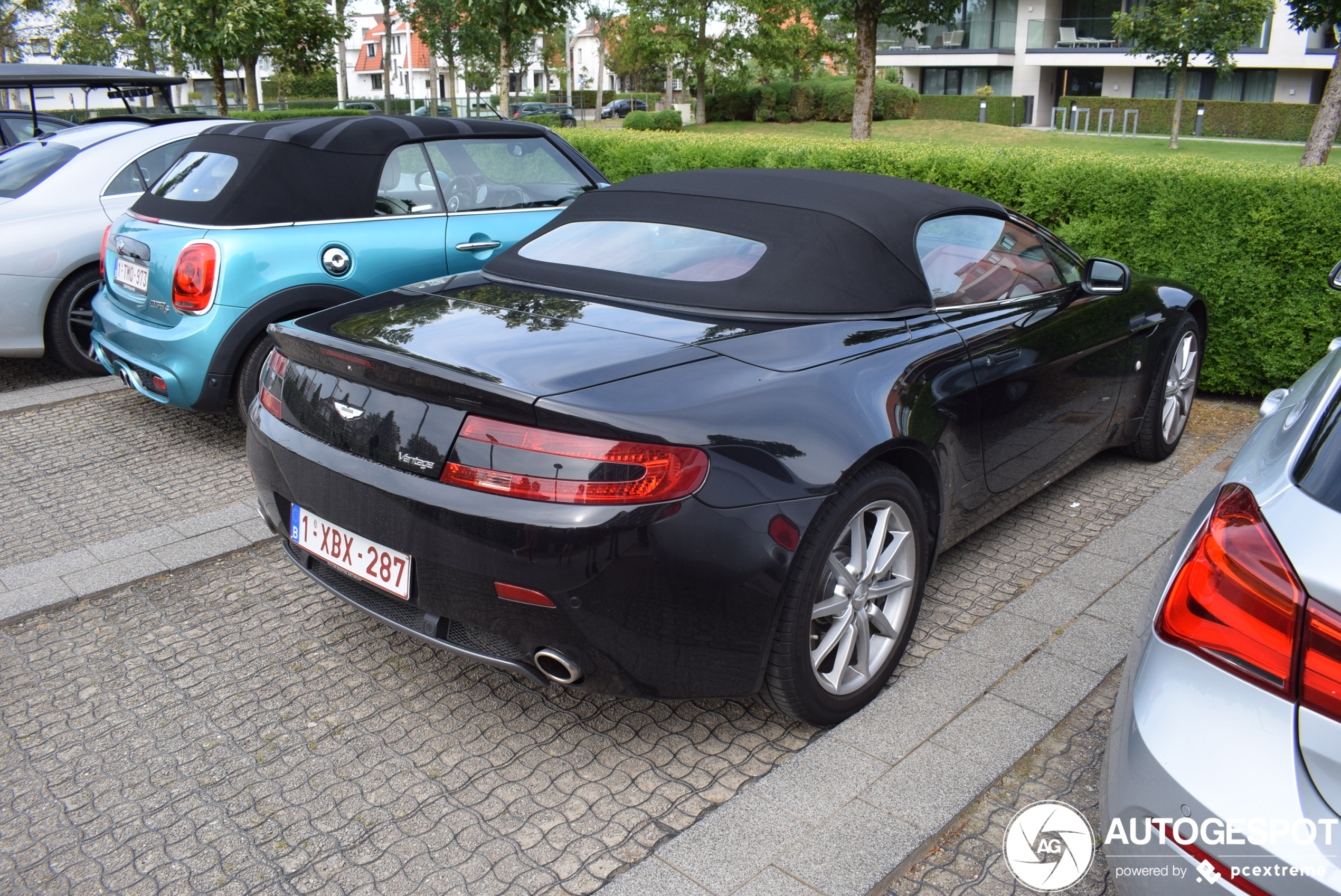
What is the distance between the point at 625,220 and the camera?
382 centimetres

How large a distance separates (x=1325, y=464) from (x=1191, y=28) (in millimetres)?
39236

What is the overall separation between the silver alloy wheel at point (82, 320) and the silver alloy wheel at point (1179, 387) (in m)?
6.62

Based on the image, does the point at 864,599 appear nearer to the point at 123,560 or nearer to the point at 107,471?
the point at 123,560

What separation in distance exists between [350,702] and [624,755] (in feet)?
3.01

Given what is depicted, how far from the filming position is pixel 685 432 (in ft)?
8.16

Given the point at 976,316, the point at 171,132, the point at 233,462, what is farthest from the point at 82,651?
the point at 171,132

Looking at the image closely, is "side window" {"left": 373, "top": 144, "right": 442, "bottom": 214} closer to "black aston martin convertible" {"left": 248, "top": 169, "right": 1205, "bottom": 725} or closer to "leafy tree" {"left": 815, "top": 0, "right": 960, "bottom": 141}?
"black aston martin convertible" {"left": 248, "top": 169, "right": 1205, "bottom": 725}

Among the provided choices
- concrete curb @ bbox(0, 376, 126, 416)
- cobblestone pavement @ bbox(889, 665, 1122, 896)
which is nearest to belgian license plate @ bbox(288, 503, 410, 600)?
cobblestone pavement @ bbox(889, 665, 1122, 896)

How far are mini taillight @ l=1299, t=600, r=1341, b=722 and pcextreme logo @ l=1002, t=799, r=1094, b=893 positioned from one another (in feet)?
3.44

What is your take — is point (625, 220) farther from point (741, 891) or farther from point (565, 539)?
point (741, 891)

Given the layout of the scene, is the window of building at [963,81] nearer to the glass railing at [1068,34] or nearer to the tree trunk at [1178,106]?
the glass railing at [1068,34]

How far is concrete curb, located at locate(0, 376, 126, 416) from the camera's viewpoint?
6.46m

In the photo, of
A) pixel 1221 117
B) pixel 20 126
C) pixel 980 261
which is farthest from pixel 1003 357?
pixel 1221 117

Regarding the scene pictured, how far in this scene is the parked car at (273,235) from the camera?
5.13 m
